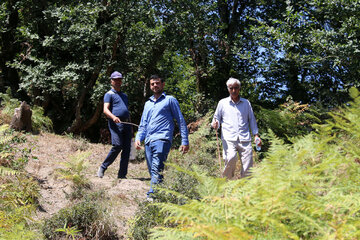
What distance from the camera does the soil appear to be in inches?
188

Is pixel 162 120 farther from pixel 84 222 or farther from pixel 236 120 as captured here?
pixel 84 222

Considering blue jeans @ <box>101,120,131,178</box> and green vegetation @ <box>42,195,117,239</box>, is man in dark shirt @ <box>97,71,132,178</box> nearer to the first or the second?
blue jeans @ <box>101,120,131,178</box>

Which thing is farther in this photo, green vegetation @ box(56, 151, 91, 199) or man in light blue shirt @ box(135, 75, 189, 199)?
green vegetation @ box(56, 151, 91, 199)

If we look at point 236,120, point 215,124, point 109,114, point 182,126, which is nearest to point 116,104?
point 109,114

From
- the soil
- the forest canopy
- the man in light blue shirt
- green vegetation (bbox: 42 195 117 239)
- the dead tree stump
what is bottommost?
the soil

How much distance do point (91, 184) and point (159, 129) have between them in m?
1.87

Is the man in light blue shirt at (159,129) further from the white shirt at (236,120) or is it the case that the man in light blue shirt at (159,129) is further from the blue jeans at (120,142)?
the blue jeans at (120,142)

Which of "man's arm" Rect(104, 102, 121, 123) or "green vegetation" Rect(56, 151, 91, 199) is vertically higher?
"man's arm" Rect(104, 102, 121, 123)

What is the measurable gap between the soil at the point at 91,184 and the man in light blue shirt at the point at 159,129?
60 centimetres

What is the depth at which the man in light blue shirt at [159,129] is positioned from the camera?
480 centimetres

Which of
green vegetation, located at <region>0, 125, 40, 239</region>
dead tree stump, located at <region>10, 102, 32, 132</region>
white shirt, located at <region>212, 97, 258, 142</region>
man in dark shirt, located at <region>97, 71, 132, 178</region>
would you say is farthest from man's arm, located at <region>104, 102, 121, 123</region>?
dead tree stump, located at <region>10, 102, 32, 132</region>

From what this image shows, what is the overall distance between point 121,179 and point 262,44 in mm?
7045

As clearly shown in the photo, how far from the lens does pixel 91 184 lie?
581 cm

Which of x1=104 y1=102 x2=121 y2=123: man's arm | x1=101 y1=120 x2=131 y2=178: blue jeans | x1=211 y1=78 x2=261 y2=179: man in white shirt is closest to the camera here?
x1=211 y1=78 x2=261 y2=179: man in white shirt
